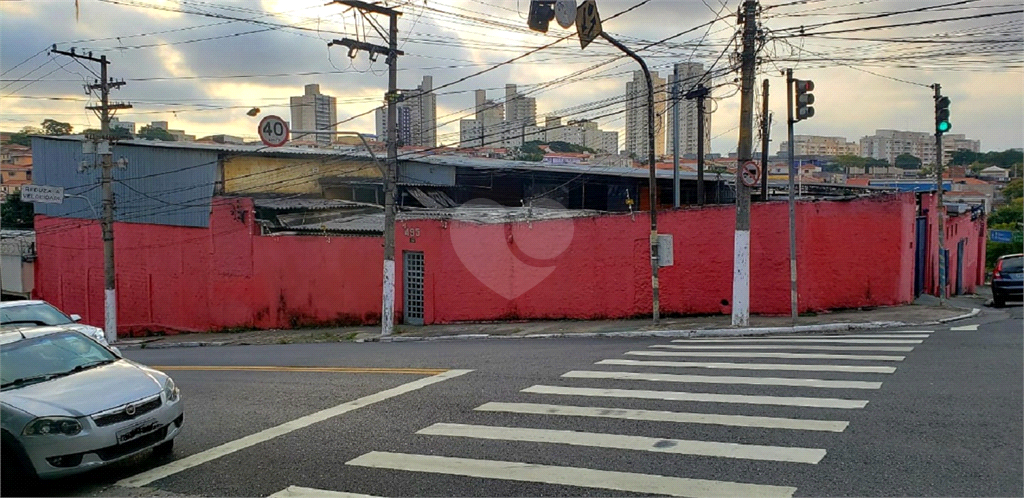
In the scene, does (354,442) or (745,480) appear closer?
(745,480)

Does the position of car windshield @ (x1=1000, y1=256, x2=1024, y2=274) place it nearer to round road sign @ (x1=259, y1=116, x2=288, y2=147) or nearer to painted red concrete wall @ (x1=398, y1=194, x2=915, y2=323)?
painted red concrete wall @ (x1=398, y1=194, x2=915, y2=323)

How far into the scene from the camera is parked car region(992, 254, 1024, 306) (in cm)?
2083

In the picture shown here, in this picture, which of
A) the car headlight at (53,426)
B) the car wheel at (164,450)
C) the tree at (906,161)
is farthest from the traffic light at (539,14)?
the tree at (906,161)

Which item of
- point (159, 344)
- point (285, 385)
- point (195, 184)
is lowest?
point (159, 344)

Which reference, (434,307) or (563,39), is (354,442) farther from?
(434,307)

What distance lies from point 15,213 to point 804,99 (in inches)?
1995

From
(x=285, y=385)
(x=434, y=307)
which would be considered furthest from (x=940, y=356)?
(x=434, y=307)

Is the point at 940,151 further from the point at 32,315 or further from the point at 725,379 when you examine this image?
the point at 32,315

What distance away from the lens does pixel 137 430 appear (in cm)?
690

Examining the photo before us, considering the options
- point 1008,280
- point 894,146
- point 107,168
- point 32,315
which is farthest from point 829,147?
point 32,315

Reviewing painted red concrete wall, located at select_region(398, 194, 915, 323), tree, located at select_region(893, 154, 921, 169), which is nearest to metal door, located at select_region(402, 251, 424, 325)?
painted red concrete wall, located at select_region(398, 194, 915, 323)

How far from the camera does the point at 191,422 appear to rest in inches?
367

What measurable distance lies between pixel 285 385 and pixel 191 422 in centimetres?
244

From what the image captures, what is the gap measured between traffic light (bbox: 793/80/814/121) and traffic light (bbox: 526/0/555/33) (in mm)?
6220
